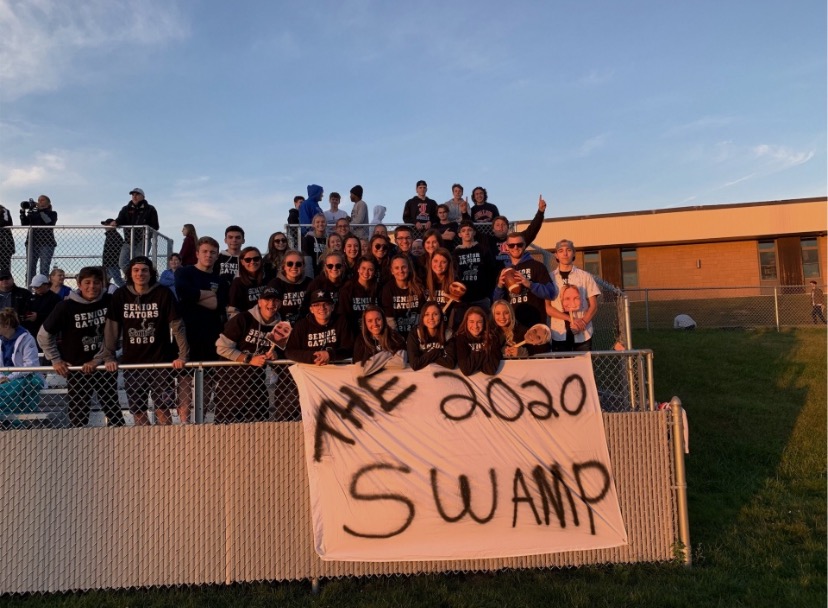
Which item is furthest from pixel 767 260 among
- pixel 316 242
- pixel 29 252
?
pixel 29 252

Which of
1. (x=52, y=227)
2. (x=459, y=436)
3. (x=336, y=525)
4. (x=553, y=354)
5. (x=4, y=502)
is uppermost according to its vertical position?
(x=52, y=227)

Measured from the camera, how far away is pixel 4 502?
4.09m

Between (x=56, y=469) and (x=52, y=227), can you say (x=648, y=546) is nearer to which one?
(x=56, y=469)

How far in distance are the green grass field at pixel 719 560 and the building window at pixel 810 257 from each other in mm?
19469

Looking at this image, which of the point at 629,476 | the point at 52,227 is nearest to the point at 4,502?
the point at 629,476

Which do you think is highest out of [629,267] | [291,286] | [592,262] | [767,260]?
[592,262]

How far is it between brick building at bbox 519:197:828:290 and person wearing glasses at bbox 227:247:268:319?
21236 millimetres

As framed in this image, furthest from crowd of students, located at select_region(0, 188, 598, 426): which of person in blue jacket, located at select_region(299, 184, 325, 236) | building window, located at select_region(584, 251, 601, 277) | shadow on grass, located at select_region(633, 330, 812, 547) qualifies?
building window, located at select_region(584, 251, 601, 277)

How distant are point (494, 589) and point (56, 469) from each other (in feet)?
11.4

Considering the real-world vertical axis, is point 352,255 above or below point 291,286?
above

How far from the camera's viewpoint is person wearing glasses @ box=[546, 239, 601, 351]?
599 cm

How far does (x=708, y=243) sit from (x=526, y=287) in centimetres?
2297

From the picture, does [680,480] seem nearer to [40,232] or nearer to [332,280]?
[332,280]

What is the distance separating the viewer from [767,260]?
81.7 feet
